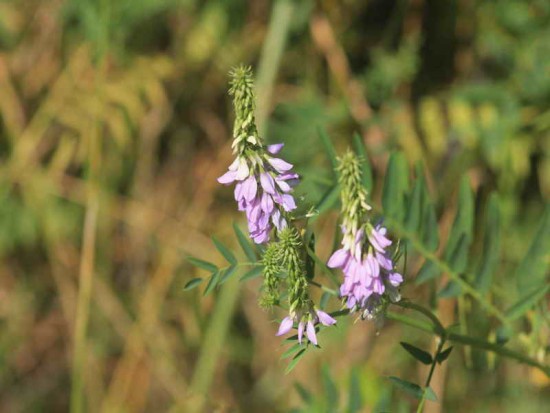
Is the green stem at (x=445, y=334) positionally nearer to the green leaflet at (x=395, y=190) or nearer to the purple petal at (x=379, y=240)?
the purple petal at (x=379, y=240)

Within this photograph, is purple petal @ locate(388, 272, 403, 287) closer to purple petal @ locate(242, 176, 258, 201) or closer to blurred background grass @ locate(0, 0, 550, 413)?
purple petal @ locate(242, 176, 258, 201)

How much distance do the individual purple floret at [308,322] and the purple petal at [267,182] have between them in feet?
0.69

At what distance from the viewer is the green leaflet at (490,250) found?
2000mm

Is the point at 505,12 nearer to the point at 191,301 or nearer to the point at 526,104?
the point at 526,104

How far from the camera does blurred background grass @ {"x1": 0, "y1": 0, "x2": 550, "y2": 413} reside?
3268 mm

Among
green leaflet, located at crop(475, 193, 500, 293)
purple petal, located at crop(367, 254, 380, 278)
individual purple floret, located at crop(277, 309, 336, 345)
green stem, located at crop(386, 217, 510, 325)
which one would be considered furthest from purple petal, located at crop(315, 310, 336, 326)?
green leaflet, located at crop(475, 193, 500, 293)

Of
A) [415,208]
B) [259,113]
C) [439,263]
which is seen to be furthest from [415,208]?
[259,113]

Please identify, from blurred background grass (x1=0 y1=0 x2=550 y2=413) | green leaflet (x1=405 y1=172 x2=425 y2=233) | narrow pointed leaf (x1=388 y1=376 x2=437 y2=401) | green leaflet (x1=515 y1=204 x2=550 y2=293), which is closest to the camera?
narrow pointed leaf (x1=388 y1=376 x2=437 y2=401)

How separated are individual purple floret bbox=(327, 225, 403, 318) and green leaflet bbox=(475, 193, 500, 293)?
66 cm

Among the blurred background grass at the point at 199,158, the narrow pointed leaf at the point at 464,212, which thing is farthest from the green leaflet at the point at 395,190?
the blurred background grass at the point at 199,158

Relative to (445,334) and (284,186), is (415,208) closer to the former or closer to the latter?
(445,334)

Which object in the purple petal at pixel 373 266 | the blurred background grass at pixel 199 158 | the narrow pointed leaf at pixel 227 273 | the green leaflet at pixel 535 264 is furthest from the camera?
the blurred background grass at pixel 199 158

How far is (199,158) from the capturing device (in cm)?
384

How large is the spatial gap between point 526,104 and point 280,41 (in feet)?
3.07
